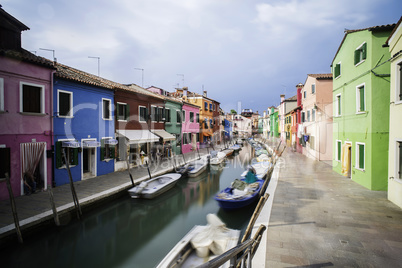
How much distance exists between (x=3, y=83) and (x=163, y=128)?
13241 millimetres

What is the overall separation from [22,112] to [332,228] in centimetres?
1247

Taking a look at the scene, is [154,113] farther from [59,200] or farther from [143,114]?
[59,200]

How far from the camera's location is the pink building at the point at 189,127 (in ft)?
84.1

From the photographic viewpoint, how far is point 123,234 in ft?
27.8

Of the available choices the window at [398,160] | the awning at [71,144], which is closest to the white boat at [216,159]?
the awning at [71,144]

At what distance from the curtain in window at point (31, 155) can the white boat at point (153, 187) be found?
443 cm

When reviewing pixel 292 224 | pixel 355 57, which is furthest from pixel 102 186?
pixel 355 57

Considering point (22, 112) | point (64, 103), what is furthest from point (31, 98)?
point (64, 103)

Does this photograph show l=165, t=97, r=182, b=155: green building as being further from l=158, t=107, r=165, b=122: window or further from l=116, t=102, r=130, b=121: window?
l=116, t=102, r=130, b=121: window

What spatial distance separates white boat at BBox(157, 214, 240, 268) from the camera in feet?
16.6

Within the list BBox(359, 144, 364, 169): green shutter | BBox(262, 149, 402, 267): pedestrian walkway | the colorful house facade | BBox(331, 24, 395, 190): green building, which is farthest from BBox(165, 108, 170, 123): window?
the colorful house facade

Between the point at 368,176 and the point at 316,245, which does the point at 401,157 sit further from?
the point at 316,245

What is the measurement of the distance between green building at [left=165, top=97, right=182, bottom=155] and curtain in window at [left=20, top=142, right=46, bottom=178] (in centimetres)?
1232

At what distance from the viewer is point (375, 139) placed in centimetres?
934
